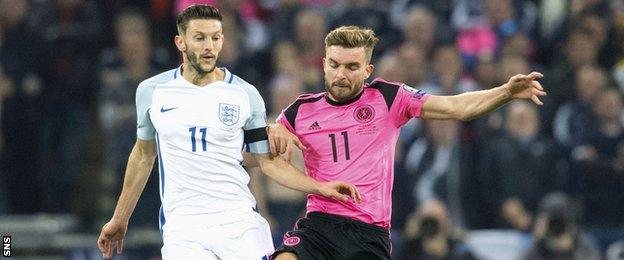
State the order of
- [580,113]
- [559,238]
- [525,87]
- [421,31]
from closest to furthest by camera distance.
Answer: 1. [525,87]
2. [559,238]
3. [580,113]
4. [421,31]

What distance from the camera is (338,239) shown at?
8.57 meters

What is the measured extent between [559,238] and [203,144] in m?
5.41

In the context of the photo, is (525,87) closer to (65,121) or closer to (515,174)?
(515,174)

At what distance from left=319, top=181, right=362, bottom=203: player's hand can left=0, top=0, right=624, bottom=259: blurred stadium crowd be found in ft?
12.6

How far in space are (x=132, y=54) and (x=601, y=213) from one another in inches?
193

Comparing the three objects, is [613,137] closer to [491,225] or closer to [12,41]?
[491,225]

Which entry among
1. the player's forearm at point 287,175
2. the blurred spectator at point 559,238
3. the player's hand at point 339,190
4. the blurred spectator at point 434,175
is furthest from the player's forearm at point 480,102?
the blurred spectator at point 434,175

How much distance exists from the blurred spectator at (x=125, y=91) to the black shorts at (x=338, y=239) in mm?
5333

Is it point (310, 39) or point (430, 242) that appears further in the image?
point (310, 39)

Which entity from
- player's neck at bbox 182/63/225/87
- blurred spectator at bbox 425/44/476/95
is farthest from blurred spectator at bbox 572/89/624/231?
player's neck at bbox 182/63/225/87

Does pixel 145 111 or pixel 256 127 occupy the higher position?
pixel 145 111

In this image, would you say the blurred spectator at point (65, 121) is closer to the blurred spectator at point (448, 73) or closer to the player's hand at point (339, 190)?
the blurred spectator at point (448, 73)

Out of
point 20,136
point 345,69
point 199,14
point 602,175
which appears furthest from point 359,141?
point 20,136

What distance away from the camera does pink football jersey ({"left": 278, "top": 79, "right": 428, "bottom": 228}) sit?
28.4ft
